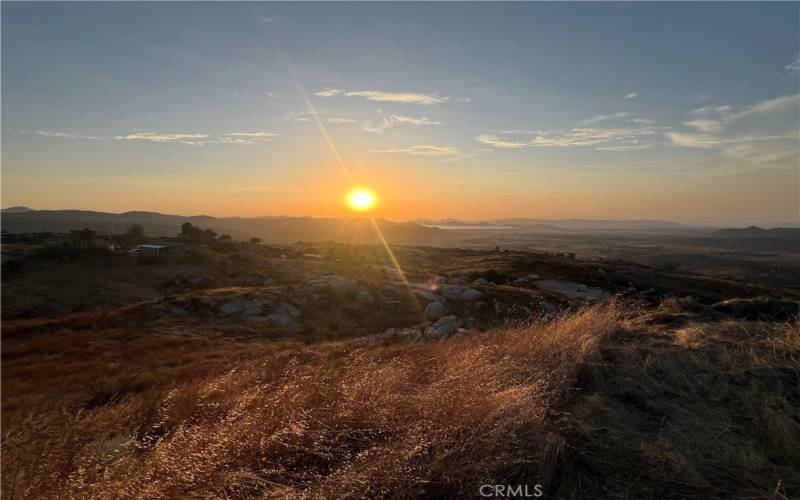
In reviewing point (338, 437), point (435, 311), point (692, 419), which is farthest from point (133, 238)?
point (692, 419)

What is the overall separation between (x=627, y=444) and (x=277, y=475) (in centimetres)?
326

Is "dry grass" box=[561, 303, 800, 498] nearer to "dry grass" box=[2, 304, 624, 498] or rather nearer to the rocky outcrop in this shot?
"dry grass" box=[2, 304, 624, 498]

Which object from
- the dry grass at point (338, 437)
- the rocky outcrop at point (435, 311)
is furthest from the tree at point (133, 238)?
the dry grass at point (338, 437)

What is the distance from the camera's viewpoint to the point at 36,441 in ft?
14.0

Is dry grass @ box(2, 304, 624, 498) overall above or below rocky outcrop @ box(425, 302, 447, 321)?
above

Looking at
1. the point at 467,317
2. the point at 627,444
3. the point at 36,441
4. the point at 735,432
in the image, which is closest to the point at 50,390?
the point at 36,441

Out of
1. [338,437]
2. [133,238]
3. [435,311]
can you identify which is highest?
[133,238]

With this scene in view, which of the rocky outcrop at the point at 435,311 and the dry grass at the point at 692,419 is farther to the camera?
the rocky outcrop at the point at 435,311

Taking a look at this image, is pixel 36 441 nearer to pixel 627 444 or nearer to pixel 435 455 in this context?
pixel 435 455

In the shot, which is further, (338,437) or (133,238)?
(133,238)

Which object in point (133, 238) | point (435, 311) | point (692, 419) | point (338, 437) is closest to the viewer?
point (338, 437)

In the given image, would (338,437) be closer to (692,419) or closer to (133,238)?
(692,419)

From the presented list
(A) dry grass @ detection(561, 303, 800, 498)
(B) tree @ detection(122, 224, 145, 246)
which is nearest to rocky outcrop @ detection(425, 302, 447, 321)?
(A) dry grass @ detection(561, 303, 800, 498)

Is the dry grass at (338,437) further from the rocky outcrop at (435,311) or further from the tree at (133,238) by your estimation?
the tree at (133,238)
